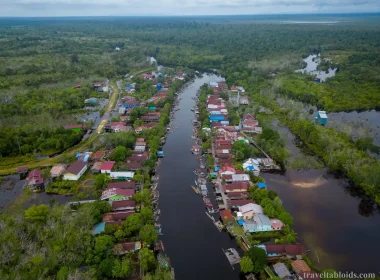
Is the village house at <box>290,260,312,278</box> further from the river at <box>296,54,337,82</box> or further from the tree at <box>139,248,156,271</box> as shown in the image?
the river at <box>296,54,337,82</box>

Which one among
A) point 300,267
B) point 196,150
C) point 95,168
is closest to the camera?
point 300,267

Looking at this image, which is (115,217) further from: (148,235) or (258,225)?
(258,225)

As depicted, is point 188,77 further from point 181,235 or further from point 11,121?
point 181,235

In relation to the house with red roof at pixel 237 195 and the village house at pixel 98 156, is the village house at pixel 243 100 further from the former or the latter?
the village house at pixel 98 156

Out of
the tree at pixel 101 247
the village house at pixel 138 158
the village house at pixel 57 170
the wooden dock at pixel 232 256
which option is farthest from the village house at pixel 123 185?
the wooden dock at pixel 232 256

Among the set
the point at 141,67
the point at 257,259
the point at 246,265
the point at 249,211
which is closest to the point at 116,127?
the point at 249,211

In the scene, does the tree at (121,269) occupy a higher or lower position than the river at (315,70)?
higher
